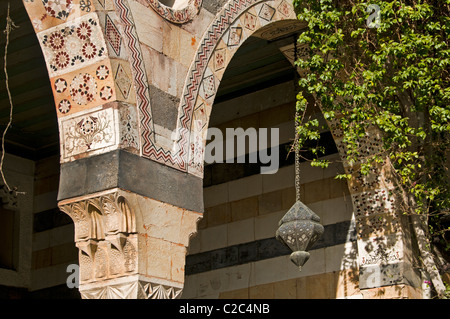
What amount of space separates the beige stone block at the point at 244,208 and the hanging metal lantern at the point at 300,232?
2.75m

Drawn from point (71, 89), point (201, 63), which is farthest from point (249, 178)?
point (71, 89)

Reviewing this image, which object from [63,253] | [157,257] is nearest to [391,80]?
[157,257]

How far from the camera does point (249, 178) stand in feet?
34.3

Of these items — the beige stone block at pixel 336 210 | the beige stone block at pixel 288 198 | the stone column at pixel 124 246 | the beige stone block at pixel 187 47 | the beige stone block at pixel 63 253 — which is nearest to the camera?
the stone column at pixel 124 246

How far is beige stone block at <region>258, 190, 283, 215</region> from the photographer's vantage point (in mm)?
10133

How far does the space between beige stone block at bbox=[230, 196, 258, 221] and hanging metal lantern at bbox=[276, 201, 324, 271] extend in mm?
2751

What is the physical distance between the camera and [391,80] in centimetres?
783

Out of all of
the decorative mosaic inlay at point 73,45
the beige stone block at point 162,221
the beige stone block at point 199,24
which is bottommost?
the beige stone block at point 162,221

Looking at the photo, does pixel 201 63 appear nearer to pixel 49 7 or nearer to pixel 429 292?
pixel 49 7

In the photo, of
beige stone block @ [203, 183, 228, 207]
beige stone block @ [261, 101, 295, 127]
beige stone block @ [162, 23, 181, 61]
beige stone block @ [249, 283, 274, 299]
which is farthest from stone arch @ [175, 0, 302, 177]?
beige stone block @ [249, 283, 274, 299]

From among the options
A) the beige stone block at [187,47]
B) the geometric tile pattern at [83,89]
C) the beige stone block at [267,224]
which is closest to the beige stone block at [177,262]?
the geometric tile pattern at [83,89]

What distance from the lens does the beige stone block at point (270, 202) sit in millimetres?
10133

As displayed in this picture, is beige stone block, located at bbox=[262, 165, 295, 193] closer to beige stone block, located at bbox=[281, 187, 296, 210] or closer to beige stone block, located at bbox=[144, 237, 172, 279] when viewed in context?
beige stone block, located at bbox=[281, 187, 296, 210]

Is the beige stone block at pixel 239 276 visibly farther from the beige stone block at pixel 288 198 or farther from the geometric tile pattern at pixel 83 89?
the geometric tile pattern at pixel 83 89
